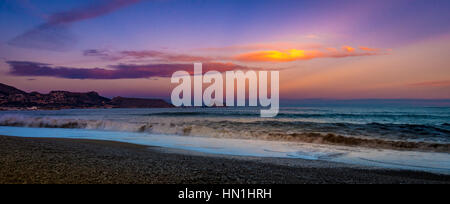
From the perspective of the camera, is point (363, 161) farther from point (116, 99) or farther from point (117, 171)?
point (116, 99)

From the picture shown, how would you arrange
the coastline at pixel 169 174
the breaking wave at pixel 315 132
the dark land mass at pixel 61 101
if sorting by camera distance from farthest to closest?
the dark land mass at pixel 61 101 < the breaking wave at pixel 315 132 < the coastline at pixel 169 174

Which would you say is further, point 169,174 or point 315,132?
point 315,132

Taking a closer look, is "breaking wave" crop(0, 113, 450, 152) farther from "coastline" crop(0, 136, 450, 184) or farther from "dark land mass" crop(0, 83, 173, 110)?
"dark land mass" crop(0, 83, 173, 110)

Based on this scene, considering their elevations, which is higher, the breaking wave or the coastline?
the coastline

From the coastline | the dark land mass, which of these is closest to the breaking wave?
the coastline

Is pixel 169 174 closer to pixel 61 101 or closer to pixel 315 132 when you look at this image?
pixel 315 132

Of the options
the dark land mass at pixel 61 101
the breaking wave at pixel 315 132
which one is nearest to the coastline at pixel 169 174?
the breaking wave at pixel 315 132

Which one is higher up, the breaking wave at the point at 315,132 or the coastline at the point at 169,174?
the coastline at the point at 169,174

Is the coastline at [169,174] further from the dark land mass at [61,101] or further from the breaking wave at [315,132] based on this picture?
the dark land mass at [61,101]

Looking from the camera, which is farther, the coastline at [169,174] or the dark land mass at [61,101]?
the dark land mass at [61,101]

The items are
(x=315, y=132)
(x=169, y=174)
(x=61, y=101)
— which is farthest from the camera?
(x=61, y=101)

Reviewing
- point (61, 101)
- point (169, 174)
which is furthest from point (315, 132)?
point (61, 101)

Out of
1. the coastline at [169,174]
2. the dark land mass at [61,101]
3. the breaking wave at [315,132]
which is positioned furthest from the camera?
the dark land mass at [61,101]

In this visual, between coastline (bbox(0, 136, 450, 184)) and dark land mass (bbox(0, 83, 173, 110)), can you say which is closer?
coastline (bbox(0, 136, 450, 184))
